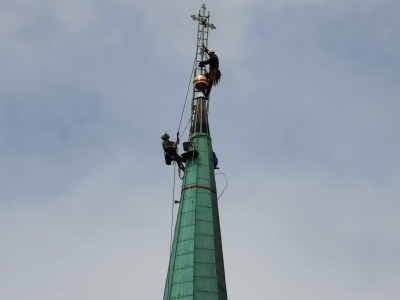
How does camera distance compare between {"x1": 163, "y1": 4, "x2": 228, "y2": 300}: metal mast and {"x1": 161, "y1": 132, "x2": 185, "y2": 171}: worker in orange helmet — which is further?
{"x1": 161, "y1": 132, "x2": 185, "y2": 171}: worker in orange helmet

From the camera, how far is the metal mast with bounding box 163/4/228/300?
1240 inches

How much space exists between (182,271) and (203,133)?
326 inches

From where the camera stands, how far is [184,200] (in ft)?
115

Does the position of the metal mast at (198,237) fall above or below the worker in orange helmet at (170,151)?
below

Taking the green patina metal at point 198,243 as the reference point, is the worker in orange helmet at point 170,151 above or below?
above

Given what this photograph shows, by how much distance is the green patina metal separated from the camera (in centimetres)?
3147

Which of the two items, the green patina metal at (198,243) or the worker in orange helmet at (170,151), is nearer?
the green patina metal at (198,243)

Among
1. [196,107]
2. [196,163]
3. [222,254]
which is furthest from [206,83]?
[222,254]

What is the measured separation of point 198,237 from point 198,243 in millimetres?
326

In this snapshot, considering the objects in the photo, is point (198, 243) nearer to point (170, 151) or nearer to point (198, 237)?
point (198, 237)

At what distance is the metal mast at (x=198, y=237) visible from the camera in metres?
31.5

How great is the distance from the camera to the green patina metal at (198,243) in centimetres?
3147

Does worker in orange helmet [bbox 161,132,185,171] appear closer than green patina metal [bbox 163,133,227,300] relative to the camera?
No

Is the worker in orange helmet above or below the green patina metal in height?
above
